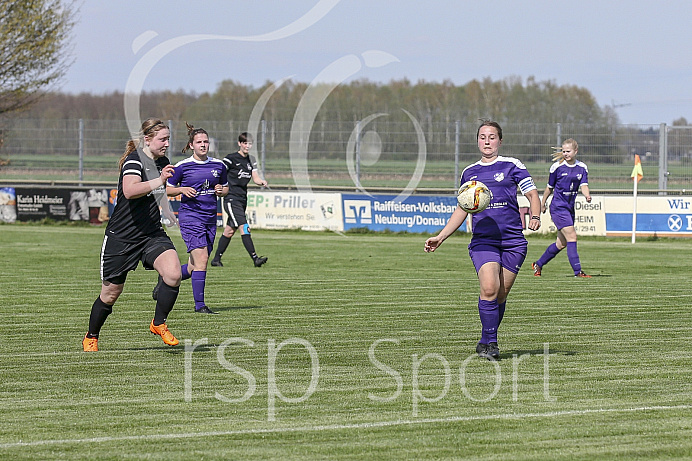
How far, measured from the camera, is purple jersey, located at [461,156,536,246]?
28.7 feet

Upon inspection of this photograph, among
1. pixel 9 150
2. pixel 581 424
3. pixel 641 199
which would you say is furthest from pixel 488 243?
pixel 9 150

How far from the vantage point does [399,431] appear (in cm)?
605

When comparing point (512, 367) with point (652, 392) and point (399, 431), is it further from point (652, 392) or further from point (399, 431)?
point (399, 431)

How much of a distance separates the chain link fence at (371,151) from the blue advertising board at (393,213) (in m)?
1.41

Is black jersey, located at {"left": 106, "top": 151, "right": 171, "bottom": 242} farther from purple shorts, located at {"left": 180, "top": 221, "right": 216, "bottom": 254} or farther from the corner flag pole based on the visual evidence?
the corner flag pole

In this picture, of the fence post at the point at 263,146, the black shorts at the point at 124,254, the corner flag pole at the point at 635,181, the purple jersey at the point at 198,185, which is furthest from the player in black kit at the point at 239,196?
the fence post at the point at 263,146

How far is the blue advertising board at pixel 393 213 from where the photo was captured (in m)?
28.7

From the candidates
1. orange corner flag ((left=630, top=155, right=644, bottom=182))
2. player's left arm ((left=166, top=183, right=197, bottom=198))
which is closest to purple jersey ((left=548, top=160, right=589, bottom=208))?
player's left arm ((left=166, top=183, right=197, bottom=198))

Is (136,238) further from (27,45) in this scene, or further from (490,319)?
(27,45)

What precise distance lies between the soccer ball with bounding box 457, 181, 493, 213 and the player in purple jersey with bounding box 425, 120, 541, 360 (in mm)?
155

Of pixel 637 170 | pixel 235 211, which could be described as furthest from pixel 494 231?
pixel 637 170

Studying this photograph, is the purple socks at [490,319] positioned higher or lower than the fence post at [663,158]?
lower

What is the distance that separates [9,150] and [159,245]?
91.0 feet

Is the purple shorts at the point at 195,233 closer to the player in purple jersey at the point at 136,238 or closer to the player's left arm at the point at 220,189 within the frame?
the player's left arm at the point at 220,189
